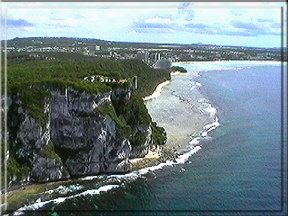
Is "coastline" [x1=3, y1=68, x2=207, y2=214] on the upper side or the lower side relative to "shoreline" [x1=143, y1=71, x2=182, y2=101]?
lower

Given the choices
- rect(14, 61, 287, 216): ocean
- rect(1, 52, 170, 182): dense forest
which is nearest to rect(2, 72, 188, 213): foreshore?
rect(14, 61, 287, 216): ocean

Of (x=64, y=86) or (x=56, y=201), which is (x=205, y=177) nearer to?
(x=56, y=201)

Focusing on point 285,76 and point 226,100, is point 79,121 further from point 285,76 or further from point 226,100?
point 226,100

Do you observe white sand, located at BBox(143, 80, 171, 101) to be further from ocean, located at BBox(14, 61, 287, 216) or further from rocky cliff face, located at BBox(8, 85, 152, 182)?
rocky cliff face, located at BBox(8, 85, 152, 182)

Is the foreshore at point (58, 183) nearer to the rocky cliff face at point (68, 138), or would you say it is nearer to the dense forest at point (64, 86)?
the rocky cliff face at point (68, 138)

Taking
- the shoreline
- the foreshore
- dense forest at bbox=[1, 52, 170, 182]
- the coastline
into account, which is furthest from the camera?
the shoreline

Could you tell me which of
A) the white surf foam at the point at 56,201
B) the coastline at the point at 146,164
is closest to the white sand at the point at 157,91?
the coastline at the point at 146,164
